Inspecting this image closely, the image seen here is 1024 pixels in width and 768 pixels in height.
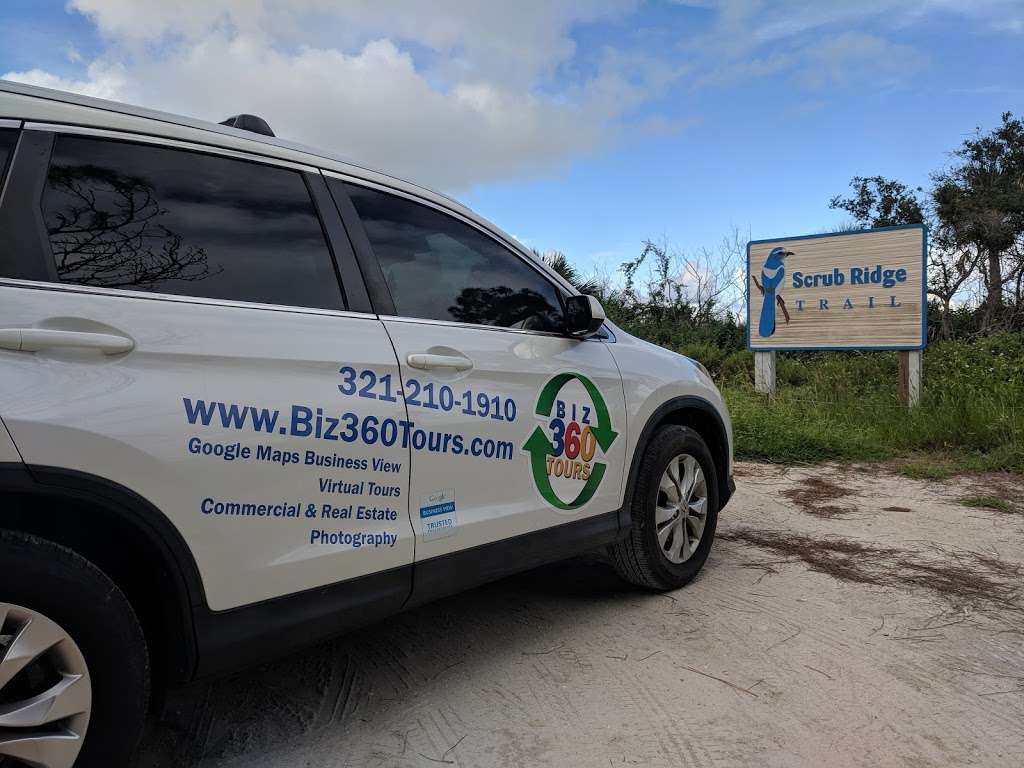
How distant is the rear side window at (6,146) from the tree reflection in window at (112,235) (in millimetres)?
92

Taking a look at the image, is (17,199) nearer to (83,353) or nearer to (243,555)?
(83,353)

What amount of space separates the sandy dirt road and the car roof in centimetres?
179

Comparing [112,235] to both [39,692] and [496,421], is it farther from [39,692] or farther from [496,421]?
[496,421]

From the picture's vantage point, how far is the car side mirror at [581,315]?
3.18 meters

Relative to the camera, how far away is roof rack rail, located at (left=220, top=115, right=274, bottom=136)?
2.57 meters

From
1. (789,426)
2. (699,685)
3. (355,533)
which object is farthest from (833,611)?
(789,426)

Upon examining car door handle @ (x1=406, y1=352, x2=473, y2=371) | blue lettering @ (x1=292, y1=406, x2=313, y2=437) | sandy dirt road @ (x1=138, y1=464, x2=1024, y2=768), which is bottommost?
sandy dirt road @ (x1=138, y1=464, x2=1024, y2=768)

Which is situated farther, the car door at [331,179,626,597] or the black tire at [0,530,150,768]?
the car door at [331,179,626,597]

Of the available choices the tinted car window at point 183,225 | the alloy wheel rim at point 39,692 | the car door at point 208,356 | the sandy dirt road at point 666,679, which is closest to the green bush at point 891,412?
the sandy dirt road at point 666,679

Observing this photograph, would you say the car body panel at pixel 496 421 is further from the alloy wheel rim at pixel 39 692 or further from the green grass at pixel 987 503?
the green grass at pixel 987 503

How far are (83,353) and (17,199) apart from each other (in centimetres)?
40

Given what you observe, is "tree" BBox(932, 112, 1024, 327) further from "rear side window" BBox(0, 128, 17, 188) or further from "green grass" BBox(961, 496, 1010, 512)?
"rear side window" BBox(0, 128, 17, 188)

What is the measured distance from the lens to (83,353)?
181cm

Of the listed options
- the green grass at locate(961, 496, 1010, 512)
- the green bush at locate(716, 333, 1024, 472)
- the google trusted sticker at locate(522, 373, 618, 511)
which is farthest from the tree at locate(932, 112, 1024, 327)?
the google trusted sticker at locate(522, 373, 618, 511)
